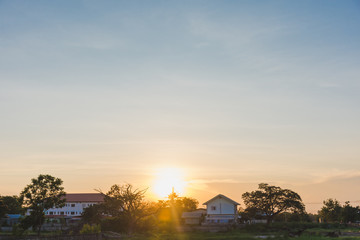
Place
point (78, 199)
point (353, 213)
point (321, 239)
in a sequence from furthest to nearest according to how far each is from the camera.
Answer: point (78, 199)
point (353, 213)
point (321, 239)

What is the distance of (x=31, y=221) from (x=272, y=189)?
58.7m

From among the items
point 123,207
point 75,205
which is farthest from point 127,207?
point 75,205

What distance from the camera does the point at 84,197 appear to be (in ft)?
435

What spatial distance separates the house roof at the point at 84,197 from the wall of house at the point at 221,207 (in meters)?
43.2

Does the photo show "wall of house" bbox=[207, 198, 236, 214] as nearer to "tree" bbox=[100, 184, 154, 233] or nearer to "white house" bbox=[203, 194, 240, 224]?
"white house" bbox=[203, 194, 240, 224]

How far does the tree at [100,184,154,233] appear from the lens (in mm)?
76000

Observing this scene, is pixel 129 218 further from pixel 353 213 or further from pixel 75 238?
pixel 353 213

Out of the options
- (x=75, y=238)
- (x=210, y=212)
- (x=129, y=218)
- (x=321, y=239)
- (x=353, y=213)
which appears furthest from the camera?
(x=353, y=213)

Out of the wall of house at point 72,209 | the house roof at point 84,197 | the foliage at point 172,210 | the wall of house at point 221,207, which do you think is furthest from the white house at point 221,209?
the wall of house at point 72,209

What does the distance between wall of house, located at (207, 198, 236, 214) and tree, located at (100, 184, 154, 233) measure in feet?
93.6

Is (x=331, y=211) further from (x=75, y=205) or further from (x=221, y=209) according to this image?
(x=75, y=205)

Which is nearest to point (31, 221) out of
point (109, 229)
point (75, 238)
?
point (109, 229)

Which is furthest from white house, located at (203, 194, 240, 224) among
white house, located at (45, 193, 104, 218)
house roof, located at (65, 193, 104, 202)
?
white house, located at (45, 193, 104, 218)

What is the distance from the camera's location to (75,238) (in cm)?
4328
